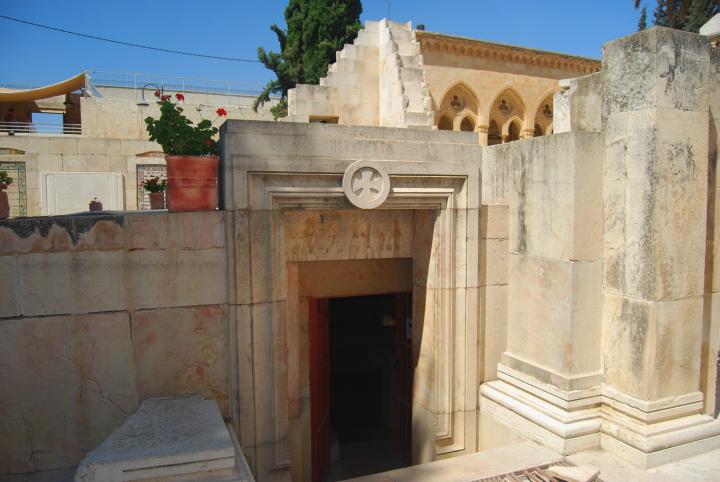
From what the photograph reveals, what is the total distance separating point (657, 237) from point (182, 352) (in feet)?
13.4

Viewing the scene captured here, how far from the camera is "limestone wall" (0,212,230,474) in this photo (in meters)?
3.99

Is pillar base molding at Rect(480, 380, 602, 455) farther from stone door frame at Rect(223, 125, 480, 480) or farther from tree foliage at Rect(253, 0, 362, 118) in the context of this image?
tree foliage at Rect(253, 0, 362, 118)

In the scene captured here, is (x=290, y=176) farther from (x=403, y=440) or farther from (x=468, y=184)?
(x=403, y=440)

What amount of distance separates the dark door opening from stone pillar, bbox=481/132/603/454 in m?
1.85

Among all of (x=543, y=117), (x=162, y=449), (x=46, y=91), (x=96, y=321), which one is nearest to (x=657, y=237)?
(x=162, y=449)

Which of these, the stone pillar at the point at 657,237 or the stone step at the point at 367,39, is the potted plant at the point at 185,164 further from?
the stone step at the point at 367,39

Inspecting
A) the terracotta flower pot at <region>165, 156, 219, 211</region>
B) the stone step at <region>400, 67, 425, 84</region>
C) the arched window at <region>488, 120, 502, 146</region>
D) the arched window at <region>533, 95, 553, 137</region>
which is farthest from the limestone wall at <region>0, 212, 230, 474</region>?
the arched window at <region>533, 95, 553, 137</region>

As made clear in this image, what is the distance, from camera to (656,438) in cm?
425

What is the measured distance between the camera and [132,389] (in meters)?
4.30

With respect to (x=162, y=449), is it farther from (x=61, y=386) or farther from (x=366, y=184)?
(x=366, y=184)

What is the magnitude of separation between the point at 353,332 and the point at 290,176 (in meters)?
9.44

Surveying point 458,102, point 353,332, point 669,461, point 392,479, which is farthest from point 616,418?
A: point 458,102

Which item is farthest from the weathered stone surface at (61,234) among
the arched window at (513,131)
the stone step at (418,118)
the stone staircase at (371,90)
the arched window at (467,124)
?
the arched window at (513,131)

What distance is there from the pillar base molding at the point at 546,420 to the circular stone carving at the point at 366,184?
2325 mm
